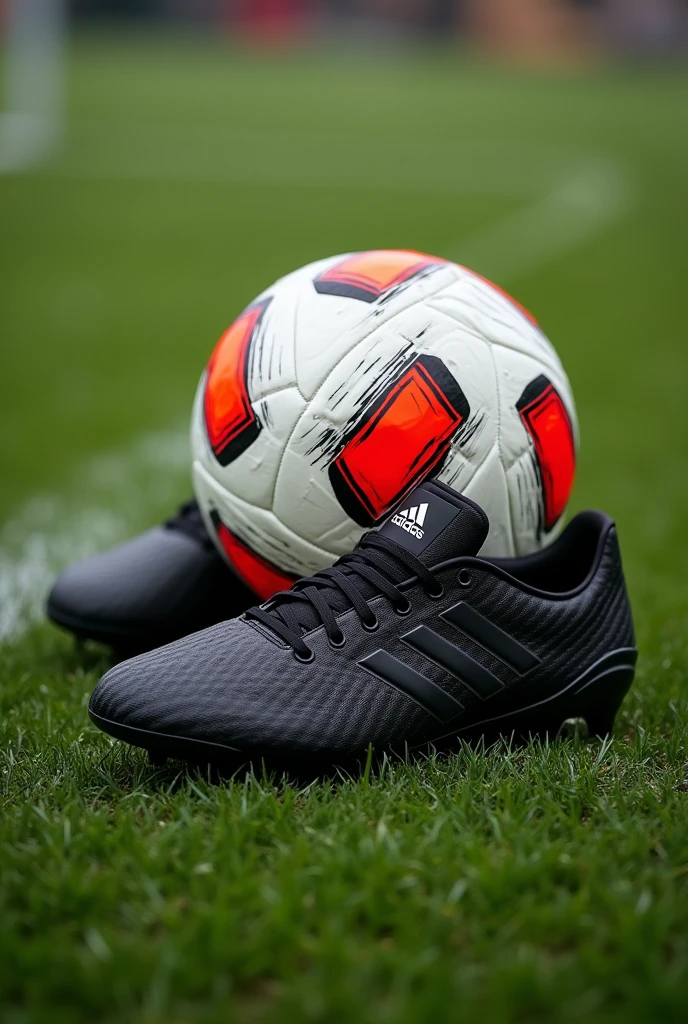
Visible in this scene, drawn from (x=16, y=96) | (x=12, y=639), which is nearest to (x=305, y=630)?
(x=12, y=639)

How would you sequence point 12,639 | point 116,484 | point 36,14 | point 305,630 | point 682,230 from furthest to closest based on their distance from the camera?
point 36,14 < point 682,230 < point 116,484 < point 12,639 < point 305,630

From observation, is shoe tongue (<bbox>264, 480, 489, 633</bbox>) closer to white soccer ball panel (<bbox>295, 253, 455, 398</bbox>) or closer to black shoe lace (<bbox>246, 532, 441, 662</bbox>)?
black shoe lace (<bbox>246, 532, 441, 662</bbox>)

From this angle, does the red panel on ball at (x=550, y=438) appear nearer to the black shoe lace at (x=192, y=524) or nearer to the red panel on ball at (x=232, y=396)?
the red panel on ball at (x=232, y=396)

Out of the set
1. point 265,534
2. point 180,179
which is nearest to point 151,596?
point 265,534

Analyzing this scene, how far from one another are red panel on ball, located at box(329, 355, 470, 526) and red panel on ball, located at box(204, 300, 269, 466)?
23cm

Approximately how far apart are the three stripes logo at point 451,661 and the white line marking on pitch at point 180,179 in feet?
4.26

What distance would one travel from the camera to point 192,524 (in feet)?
9.11

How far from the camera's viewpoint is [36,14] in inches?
663

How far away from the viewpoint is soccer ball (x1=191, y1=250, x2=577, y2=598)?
2.22 meters

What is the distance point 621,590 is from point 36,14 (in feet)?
55.5

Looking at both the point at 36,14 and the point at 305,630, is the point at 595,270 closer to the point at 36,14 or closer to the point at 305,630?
the point at 305,630

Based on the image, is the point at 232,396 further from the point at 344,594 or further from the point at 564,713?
the point at 564,713

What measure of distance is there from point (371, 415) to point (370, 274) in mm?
362

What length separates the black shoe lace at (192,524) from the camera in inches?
107
